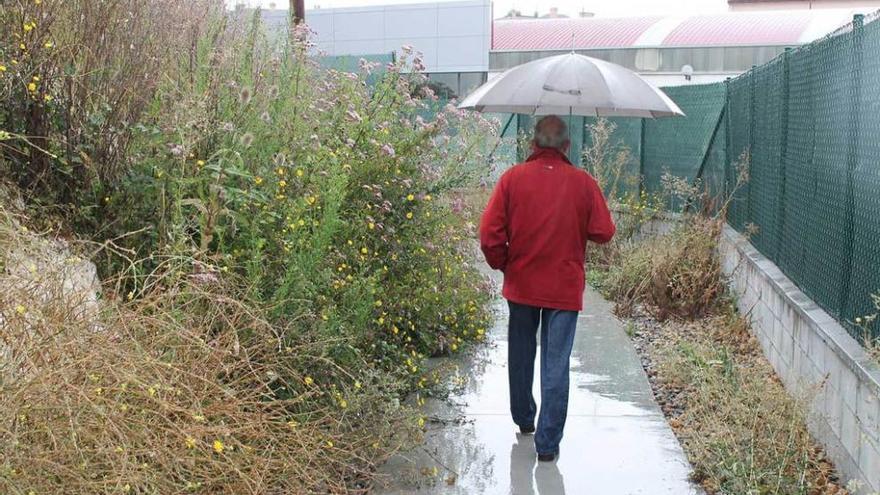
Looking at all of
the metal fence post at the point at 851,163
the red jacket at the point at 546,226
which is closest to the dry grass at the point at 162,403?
the red jacket at the point at 546,226

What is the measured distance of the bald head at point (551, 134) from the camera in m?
5.94

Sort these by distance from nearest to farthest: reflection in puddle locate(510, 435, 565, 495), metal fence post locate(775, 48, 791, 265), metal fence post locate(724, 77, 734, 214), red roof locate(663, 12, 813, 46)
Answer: reflection in puddle locate(510, 435, 565, 495)
metal fence post locate(775, 48, 791, 265)
metal fence post locate(724, 77, 734, 214)
red roof locate(663, 12, 813, 46)

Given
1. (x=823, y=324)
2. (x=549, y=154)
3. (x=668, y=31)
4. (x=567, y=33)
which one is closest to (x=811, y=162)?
(x=823, y=324)

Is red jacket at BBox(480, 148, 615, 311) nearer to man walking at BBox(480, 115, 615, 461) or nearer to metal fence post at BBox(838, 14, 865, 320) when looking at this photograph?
man walking at BBox(480, 115, 615, 461)

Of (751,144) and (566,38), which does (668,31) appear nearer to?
(566,38)

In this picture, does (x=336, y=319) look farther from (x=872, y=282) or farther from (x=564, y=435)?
(x=872, y=282)

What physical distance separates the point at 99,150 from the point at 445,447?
2506 millimetres

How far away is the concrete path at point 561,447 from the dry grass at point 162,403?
317 millimetres

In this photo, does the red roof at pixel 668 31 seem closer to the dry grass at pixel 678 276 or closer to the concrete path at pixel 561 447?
the dry grass at pixel 678 276

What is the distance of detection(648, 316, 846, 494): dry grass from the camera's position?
17.2 ft

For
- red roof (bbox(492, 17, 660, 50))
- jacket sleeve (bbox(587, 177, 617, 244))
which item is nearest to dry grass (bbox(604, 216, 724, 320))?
jacket sleeve (bbox(587, 177, 617, 244))

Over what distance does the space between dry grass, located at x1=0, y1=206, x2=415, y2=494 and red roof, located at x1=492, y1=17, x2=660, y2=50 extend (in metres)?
37.1

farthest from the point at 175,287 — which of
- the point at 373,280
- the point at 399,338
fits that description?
the point at 399,338

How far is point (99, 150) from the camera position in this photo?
19.3ft
